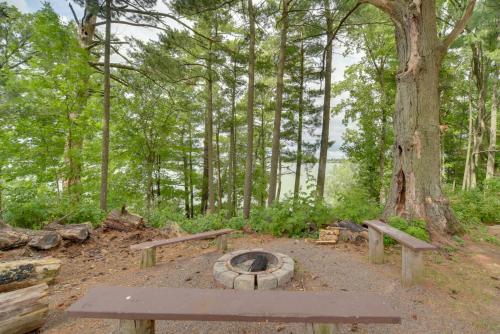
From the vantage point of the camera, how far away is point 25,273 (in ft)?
8.20

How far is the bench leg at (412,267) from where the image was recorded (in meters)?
2.71

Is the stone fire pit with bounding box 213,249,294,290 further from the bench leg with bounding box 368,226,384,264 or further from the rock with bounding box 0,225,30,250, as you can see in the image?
the rock with bounding box 0,225,30,250

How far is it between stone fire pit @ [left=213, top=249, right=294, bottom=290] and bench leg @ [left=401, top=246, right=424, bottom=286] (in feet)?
4.54

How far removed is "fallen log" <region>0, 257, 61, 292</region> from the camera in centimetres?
234

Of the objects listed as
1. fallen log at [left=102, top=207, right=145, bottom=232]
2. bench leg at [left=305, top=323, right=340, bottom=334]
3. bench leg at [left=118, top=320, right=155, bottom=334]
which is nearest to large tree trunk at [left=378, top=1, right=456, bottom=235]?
bench leg at [left=305, top=323, right=340, bottom=334]

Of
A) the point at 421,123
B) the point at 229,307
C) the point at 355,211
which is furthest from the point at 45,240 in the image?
the point at 421,123

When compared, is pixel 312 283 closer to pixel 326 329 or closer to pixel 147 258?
pixel 326 329

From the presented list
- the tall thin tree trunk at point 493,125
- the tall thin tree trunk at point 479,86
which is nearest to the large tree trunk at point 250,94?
the tall thin tree trunk at point 479,86

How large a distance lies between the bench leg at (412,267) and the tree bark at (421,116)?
1.80 m

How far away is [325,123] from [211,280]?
7.53 meters

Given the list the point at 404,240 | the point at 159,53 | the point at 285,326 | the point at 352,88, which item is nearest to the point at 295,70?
the point at 352,88

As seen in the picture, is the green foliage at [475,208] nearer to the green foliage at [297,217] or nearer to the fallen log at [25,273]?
the green foliage at [297,217]

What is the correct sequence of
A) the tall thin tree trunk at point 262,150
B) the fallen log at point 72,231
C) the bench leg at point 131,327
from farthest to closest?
the tall thin tree trunk at point 262,150 < the fallen log at point 72,231 < the bench leg at point 131,327

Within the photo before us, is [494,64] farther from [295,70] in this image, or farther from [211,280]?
[211,280]
